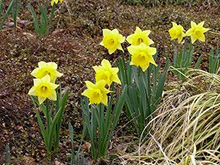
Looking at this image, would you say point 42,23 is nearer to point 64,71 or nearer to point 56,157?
point 64,71

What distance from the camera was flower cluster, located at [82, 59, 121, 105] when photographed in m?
2.14

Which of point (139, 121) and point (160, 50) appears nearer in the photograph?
point (139, 121)

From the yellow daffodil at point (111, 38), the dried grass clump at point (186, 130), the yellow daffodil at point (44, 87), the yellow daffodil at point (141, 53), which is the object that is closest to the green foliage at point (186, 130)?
the dried grass clump at point (186, 130)

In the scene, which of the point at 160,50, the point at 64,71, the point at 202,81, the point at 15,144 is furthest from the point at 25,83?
the point at 160,50

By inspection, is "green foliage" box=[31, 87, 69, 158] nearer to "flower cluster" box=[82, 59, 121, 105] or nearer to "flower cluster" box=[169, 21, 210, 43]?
"flower cluster" box=[82, 59, 121, 105]

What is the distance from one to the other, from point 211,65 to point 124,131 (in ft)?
A: 2.93

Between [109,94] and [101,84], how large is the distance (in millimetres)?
1014

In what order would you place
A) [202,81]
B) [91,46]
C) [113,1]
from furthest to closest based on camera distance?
[113,1] < [91,46] < [202,81]

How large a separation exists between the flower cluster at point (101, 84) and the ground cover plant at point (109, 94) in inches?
0.6

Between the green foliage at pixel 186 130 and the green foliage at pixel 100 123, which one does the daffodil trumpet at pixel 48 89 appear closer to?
the green foliage at pixel 100 123

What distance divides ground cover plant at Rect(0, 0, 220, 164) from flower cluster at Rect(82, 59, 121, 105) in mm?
14

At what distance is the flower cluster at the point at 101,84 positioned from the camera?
7.04 feet

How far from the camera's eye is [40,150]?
2.49 m

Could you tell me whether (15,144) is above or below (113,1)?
below
